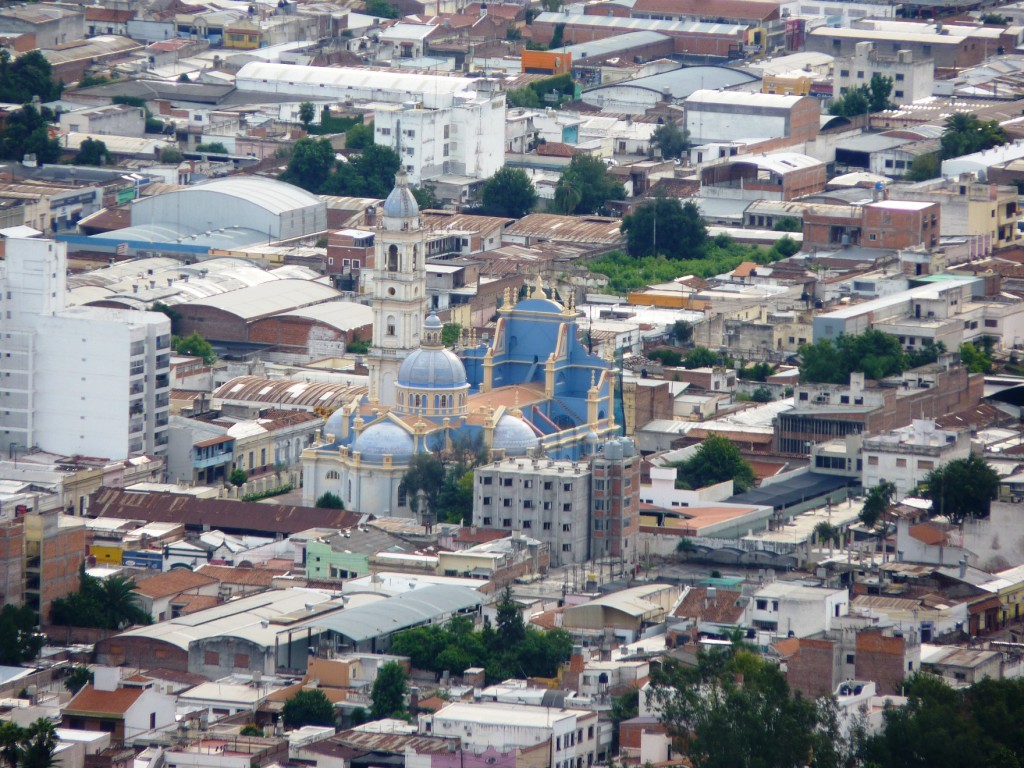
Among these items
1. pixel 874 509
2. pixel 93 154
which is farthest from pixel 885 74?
pixel 874 509

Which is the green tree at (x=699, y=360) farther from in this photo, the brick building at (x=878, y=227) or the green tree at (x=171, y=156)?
the green tree at (x=171, y=156)

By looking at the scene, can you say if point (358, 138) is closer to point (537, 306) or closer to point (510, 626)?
point (537, 306)

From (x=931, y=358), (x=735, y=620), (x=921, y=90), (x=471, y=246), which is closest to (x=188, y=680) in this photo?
(x=735, y=620)

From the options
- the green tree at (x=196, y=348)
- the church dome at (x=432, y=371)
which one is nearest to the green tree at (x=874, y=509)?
the church dome at (x=432, y=371)

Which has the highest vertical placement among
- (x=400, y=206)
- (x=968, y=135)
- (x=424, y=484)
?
(x=400, y=206)

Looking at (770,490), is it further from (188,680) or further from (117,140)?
(117,140)

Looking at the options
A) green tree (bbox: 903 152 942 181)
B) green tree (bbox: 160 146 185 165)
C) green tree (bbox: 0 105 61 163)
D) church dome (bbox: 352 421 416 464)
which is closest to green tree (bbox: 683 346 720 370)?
church dome (bbox: 352 421 416 464)
